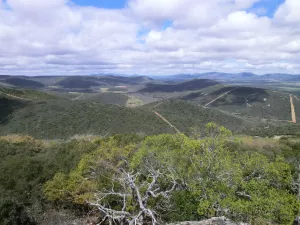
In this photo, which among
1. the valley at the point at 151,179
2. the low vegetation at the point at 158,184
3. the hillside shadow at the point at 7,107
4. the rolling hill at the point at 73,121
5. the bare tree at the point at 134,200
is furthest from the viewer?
the hillside shadow at the point at 7,107

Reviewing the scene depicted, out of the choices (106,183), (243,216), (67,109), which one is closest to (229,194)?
(243,216)

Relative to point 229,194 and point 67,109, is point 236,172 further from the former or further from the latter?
point 67,109

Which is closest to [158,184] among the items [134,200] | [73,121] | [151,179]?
[134,200]

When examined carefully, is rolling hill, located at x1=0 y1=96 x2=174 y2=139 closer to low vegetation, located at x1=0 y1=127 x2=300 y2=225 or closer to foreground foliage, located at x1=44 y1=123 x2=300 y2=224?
low vegetation, located at x1=0 y1=127 x2=300 y2=225

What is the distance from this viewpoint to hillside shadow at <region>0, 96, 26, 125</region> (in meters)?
96.2

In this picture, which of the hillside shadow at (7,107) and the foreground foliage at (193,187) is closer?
the foreground foliage at (193,187)

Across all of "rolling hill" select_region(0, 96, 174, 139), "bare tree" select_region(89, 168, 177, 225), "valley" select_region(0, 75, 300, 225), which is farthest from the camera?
"rolling hill" select_region(0, 96, 174, 139)

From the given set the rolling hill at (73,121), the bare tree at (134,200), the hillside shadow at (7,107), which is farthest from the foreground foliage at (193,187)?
→ the hillside shadow at (7,107)

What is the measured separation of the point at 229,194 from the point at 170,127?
82503 millimetres

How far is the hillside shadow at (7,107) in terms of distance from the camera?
96.2m

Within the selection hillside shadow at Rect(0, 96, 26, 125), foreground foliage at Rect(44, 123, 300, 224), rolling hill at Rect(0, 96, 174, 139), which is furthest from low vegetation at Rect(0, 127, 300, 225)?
hillside shadow at Rect(0, 96, 26, 125)

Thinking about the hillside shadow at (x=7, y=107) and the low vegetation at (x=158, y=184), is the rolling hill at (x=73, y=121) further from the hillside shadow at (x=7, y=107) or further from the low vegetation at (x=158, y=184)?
the low vegetation at (x=158, y=184)

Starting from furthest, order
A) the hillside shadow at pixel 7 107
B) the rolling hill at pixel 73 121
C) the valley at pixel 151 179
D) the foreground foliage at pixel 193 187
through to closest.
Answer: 1. the hillside shadow at pixel 7 107
2. the rolling hill at pixel 73 121
3. the valley at pixel 151 179
4. the foreground foliage at pixel 193 187

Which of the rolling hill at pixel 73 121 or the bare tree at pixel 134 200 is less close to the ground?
the bare tree at pixel 134 200
